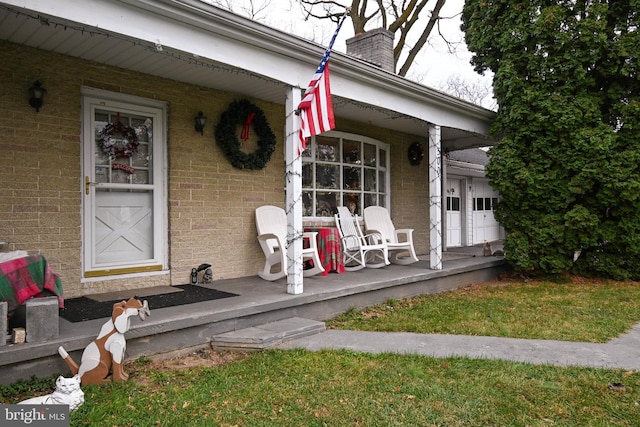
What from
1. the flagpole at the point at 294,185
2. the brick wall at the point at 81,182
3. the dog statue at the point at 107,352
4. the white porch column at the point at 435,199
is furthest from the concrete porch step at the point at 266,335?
the white porch column at the point at 435,199

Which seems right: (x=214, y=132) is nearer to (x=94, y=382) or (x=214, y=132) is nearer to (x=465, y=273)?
(x=94, y=382)

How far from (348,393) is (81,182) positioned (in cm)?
339

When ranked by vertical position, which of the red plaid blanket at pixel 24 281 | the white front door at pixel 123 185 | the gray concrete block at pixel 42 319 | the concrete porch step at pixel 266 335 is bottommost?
the concrete porch step at pixel 266 335

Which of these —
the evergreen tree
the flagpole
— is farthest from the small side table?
the evergreen tree

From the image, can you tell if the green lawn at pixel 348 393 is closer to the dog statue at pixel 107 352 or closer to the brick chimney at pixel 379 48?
the dog statue at pixel 107 352

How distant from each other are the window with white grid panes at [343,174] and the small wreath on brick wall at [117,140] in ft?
8.67

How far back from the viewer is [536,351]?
11.8ft

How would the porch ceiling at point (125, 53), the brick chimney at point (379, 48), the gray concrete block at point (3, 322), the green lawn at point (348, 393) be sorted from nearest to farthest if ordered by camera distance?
the green lawn at point (348, 393) < the gray concrete block at point (3, 322) < the porch ceiling at point (125, 53) < the brick chimney at point (379, 48)

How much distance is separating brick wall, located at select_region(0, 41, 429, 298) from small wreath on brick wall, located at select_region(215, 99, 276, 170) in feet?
0.34

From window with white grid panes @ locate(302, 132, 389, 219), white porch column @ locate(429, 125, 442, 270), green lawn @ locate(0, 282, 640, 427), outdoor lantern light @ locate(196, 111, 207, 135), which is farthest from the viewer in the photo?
window with white grid panes @ locate(302, 132, 389, 219)

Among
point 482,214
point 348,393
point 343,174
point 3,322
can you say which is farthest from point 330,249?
point 482,214

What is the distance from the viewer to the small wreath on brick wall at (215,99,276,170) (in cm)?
553

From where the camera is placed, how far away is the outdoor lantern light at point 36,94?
410 centimetres

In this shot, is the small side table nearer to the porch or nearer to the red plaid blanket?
the porch
